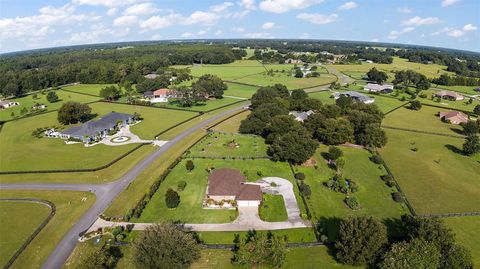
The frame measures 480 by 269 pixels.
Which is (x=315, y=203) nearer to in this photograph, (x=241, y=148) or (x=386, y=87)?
(x=241, y=148)

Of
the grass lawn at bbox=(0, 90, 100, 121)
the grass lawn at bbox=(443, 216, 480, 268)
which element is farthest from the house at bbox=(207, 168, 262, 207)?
the grass lawn at bbox=(0, 90, 100, 121)

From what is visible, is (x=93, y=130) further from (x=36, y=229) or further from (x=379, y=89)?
(x=379, y=89)

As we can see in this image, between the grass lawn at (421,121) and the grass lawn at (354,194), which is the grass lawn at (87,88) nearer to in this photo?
the grass lawn at (354,194)

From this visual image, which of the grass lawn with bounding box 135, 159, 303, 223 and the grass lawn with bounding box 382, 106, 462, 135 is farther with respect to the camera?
the grass lawn with bounding box 382, 106, 462, 135

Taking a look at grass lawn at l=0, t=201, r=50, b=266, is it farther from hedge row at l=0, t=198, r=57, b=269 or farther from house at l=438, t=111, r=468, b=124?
house at l=438, t=111, r=468, b=124

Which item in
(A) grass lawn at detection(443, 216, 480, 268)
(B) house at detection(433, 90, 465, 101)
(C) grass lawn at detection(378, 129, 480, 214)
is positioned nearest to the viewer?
(A) grass lawn at detection(443, 216, 480, 268)

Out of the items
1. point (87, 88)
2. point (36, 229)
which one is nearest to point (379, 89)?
point (36, 229)

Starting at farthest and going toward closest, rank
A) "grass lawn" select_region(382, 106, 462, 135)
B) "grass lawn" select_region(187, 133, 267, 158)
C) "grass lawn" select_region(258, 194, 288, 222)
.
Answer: "grass lawn" select_region(382, 106, 462, 135) < "grass lawn" select_region(187, 133, 267, 158) < "grass lawn" select_region(258, 194, 288, 222)

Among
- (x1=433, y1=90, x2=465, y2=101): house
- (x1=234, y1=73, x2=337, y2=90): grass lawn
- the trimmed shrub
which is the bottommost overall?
the trimmed shrub
